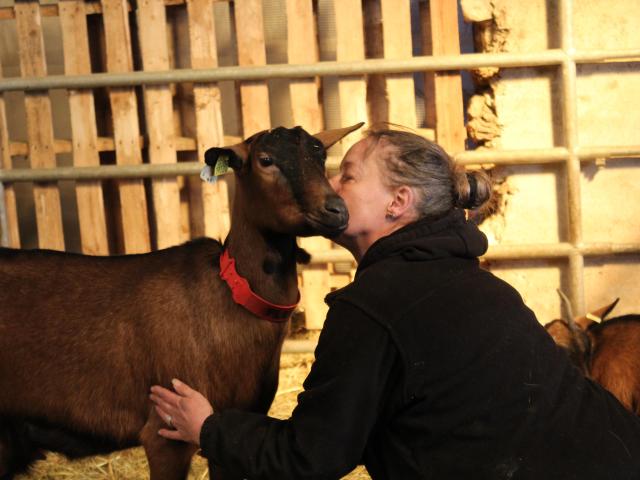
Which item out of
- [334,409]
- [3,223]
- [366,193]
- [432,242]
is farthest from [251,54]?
[334,409]

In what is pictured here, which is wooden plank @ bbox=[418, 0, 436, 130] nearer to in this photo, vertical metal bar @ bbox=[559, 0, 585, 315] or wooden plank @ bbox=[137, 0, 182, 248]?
vertical metal bar @ bbox=[559, 0, 585, 315]

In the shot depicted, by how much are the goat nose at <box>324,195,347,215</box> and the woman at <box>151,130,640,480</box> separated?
0.46 meters

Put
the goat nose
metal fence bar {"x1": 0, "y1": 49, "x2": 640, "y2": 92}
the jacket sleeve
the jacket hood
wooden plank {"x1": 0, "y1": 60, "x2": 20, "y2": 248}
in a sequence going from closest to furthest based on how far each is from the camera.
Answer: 1. the jacket sleeve
2. the jacket hood
3. the goat nose
4. metal fence bar {"x1": 0, "y1": 49, "x2": 640, "y2": 92}
5. wooden plank {"x1": 0, "y1": 60, "x2": 20, "y2": 248}

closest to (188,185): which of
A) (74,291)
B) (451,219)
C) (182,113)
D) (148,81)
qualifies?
(182,113)

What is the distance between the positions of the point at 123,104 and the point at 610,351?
3595 millimetres

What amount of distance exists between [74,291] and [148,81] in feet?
7.53

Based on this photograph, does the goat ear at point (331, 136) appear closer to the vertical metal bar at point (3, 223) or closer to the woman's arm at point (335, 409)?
the woman's arm at point (335, 409)

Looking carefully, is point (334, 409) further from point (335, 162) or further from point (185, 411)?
point (335, 162)

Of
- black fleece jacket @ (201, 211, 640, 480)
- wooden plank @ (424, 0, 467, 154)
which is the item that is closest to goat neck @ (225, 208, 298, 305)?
black fleece jacket @ (201, 211, 640, 480)

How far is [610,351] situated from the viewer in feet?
14.2

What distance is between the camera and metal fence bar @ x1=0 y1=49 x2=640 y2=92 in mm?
5258

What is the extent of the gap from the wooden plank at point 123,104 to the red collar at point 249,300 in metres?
2.40

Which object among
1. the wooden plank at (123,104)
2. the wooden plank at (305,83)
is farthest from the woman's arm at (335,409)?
the wooden plank at (123,104)

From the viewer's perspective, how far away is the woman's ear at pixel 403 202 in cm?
242
